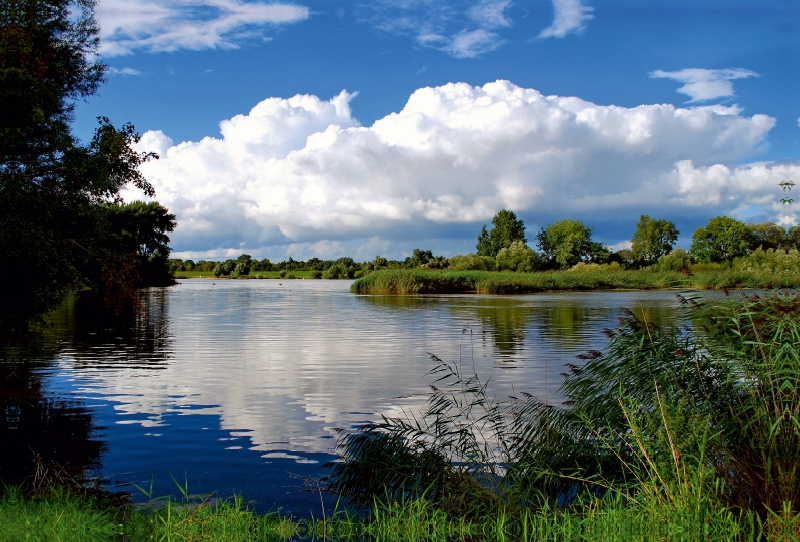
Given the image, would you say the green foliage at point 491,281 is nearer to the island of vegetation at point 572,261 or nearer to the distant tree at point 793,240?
the island of vegetation at point 572,261

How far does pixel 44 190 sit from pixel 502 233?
343 feet

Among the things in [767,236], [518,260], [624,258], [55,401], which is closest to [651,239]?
[624,258]

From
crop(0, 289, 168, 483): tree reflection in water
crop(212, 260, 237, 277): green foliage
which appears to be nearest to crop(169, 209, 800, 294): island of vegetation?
crop(212, 260, 237, 277): green foliage

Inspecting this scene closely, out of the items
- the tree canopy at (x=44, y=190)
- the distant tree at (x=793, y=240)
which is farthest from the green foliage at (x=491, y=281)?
the tree canopy at (x=44, y=190)

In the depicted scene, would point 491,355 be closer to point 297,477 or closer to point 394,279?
point 297,477

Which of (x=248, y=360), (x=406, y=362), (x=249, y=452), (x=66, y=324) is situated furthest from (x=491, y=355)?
(x=66, y=324)

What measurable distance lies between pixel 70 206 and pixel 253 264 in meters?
148

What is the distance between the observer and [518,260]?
92.6m

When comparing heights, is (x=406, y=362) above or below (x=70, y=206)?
below

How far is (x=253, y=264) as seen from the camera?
157m

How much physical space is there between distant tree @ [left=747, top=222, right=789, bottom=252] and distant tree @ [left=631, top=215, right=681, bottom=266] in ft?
47.9

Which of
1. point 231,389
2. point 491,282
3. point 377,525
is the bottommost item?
point 231,389

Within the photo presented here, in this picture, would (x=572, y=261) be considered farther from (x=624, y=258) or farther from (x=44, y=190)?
(x=44, y=190)

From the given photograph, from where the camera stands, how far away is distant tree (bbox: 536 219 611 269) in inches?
4385
